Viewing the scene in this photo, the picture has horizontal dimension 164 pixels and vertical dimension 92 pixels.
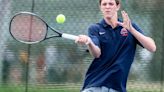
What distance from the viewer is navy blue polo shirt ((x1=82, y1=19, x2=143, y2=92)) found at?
4923 mm

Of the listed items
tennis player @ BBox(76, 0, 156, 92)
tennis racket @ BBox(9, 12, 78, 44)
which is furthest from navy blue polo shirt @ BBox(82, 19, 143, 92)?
tennis racket @ BBox(9, 12, 78, 44)

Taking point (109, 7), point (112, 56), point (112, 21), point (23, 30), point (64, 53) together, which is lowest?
point (64, 53)

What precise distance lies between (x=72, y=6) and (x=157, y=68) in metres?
1.59

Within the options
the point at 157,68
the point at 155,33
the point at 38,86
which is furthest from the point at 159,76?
the point at 38,86

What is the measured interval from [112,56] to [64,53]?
3.54m

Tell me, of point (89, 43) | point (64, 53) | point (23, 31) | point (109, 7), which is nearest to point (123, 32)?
point (109, 7)

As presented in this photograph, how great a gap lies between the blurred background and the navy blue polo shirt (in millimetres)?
3425

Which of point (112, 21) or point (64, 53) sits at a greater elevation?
point (112, 21)

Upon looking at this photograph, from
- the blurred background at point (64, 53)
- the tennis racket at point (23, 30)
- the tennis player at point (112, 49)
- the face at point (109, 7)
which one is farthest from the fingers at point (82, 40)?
the blurred background at point (64, 53)

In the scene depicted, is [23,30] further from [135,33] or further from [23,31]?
[135,33]

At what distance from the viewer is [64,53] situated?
8.42 m

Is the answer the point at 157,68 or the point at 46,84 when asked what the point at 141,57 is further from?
the point at 46,84

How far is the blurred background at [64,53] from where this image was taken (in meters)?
8.42

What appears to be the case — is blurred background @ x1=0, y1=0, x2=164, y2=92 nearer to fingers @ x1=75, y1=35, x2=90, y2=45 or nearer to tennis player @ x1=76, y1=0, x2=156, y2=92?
tennis player @ x1=76, y1=0, x2=156, y2=92
